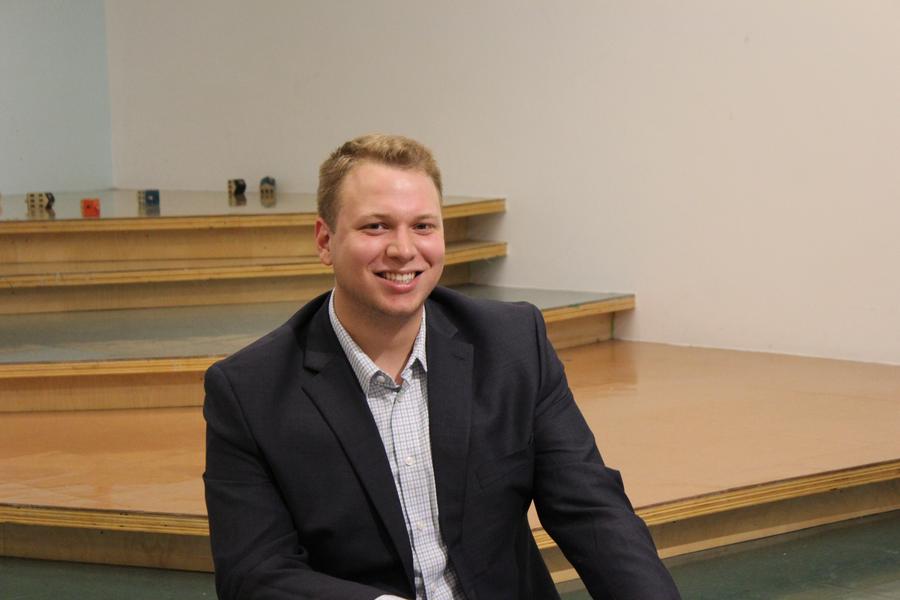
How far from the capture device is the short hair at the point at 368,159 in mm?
1424

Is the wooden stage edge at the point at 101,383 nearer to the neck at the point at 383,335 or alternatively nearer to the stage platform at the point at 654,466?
the stage platform at the point at 654,466

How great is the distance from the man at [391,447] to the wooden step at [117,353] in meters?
2.01

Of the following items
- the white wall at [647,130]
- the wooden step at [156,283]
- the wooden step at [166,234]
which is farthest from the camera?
the wooden step at [166,234]

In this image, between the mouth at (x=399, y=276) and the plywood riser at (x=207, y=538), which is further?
the plywood riser at (x=207, y=538)

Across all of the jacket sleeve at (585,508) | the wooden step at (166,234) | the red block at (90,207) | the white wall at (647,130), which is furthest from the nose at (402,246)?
the red block at (90,207)

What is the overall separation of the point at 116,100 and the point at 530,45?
237 centimetres

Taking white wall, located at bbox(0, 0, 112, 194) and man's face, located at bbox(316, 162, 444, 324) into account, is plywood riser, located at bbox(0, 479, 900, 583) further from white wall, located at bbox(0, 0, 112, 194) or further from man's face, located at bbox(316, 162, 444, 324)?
white wall, located at bbox(0, 0, 112, 194)

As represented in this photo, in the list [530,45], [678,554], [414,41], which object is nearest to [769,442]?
[678,554]

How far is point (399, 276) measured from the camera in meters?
1.41

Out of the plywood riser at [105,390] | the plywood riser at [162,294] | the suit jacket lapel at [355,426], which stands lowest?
the plywood riser at [105,390]

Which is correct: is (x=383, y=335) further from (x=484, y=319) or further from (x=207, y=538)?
(x=207, y=538)

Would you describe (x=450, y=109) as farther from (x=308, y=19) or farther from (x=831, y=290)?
(x=831, y=290)

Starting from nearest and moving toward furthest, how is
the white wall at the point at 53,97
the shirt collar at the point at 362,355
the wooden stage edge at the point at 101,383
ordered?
the shirt collar at the point at 362,355 < the wooden stage edge at the point at 101,383 < the white wall at the point at 53,97

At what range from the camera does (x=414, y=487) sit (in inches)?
56.7
